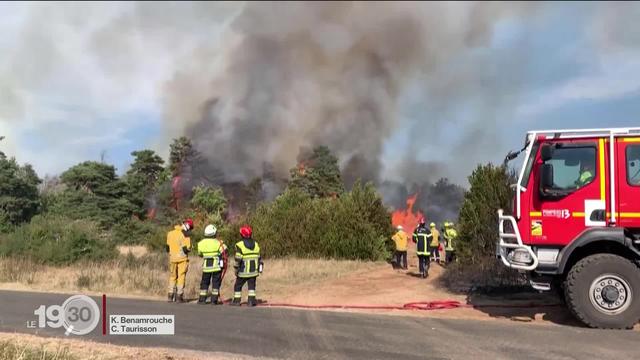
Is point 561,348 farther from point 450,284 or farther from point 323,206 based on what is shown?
point 323,206

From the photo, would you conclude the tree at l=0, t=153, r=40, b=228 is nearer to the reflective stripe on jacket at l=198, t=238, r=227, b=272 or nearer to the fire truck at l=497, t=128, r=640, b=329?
the reflective stripe on jacket at l=198, t=238, r=227, b=272

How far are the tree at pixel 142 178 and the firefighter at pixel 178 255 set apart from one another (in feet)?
108

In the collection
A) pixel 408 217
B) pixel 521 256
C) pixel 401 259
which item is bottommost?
pixel 401 259

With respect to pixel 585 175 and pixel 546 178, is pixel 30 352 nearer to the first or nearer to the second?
pixel 546 178

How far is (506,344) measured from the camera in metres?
6.72

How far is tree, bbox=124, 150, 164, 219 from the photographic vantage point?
4312cm

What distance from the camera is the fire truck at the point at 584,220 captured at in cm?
763

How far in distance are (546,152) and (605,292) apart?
6.87 ft

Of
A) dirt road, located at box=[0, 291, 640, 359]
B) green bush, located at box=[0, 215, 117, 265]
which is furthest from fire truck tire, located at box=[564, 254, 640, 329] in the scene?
green bush, located at box=[0, 215, 117, 265]

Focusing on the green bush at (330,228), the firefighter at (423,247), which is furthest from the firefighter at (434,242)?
the firefighter at (423,247)

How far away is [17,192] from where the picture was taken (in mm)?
36344

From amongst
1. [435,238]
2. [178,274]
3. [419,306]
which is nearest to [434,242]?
[435,238]

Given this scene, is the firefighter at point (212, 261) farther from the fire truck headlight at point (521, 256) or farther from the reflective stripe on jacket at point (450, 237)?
the reflective stripe on jacket at point (450, 237)

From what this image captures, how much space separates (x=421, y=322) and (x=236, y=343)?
320 cm
